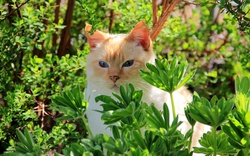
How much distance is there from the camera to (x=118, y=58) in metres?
2.39

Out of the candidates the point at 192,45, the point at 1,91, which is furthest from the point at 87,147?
the point at 192,45

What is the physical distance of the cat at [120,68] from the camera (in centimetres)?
230

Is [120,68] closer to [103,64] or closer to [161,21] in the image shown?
[103,64]

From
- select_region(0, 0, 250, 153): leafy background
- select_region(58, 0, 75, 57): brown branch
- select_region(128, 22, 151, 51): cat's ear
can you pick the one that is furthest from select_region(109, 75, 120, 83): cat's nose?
select_region(58, 0, 75, 57): brown branch

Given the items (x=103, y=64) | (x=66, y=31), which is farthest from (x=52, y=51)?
(x=103, y=64)

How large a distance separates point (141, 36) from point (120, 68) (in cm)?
18

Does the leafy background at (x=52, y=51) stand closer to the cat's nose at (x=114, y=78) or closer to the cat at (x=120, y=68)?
the cat at (x=120, y=68)

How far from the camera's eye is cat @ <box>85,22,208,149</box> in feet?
7.55

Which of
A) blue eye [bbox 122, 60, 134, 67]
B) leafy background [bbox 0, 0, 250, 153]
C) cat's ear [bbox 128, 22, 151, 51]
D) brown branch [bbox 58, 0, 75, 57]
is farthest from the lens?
brown branch [bbox 58, 0, 75, 57]

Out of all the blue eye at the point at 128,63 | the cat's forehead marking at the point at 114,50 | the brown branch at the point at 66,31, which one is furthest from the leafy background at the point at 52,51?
the blue eye at the point at 128,63

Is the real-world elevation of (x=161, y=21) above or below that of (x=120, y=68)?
above

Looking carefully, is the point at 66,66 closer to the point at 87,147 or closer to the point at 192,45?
the point at 192,45

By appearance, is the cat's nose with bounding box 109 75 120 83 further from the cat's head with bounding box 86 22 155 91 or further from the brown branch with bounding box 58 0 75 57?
the brown branch with bounding box 58 0 75 57

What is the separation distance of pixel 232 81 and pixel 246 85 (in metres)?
2.60
